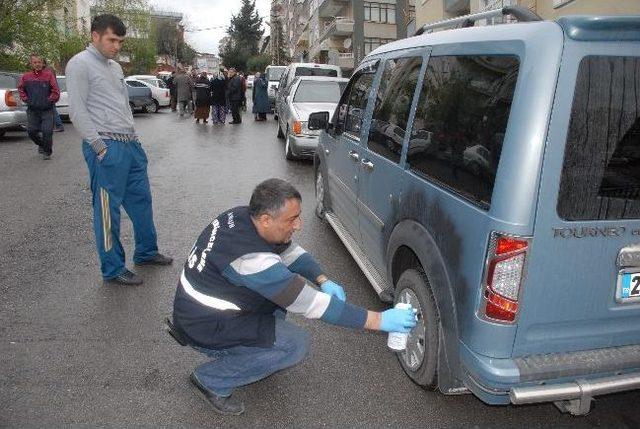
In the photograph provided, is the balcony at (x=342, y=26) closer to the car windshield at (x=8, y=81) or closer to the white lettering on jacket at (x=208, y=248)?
the car windshield at (x=8, y=81)

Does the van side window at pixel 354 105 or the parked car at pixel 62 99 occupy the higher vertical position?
the parked car at pixel 62 99

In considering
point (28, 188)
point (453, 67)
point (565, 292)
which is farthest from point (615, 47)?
point (28, 188)

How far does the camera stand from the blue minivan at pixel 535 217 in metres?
2.24

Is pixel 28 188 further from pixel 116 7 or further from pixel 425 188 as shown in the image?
pixel 116 7

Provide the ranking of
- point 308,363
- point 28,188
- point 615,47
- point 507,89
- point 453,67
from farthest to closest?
1. point 28,188
2. point 308,363
3. point 453,67
4. point 507,89
5. point 615,47

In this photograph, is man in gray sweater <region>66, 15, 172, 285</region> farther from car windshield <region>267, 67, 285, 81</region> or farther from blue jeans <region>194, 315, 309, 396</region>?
car windshield <region>267, 67, 285, 81</region>

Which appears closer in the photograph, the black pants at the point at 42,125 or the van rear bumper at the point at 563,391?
the van rear bumper at the point at 563,391

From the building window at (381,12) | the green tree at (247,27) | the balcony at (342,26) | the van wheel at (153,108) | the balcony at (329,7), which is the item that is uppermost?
the green tree at (247,27)

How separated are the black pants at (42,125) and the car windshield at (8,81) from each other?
3058mm

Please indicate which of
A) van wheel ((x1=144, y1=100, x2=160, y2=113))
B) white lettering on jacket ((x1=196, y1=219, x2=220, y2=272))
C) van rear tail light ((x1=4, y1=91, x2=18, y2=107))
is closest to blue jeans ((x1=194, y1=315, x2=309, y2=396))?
white lettering on jacket ((x1=196, y1=219, x2=220, y2=272))

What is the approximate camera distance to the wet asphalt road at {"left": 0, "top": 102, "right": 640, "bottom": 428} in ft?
9.55

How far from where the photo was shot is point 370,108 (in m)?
4.15

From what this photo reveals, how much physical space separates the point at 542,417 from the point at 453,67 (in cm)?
189

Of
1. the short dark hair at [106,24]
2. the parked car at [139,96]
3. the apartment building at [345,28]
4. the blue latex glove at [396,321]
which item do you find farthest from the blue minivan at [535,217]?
the apartment building at [345,28]
